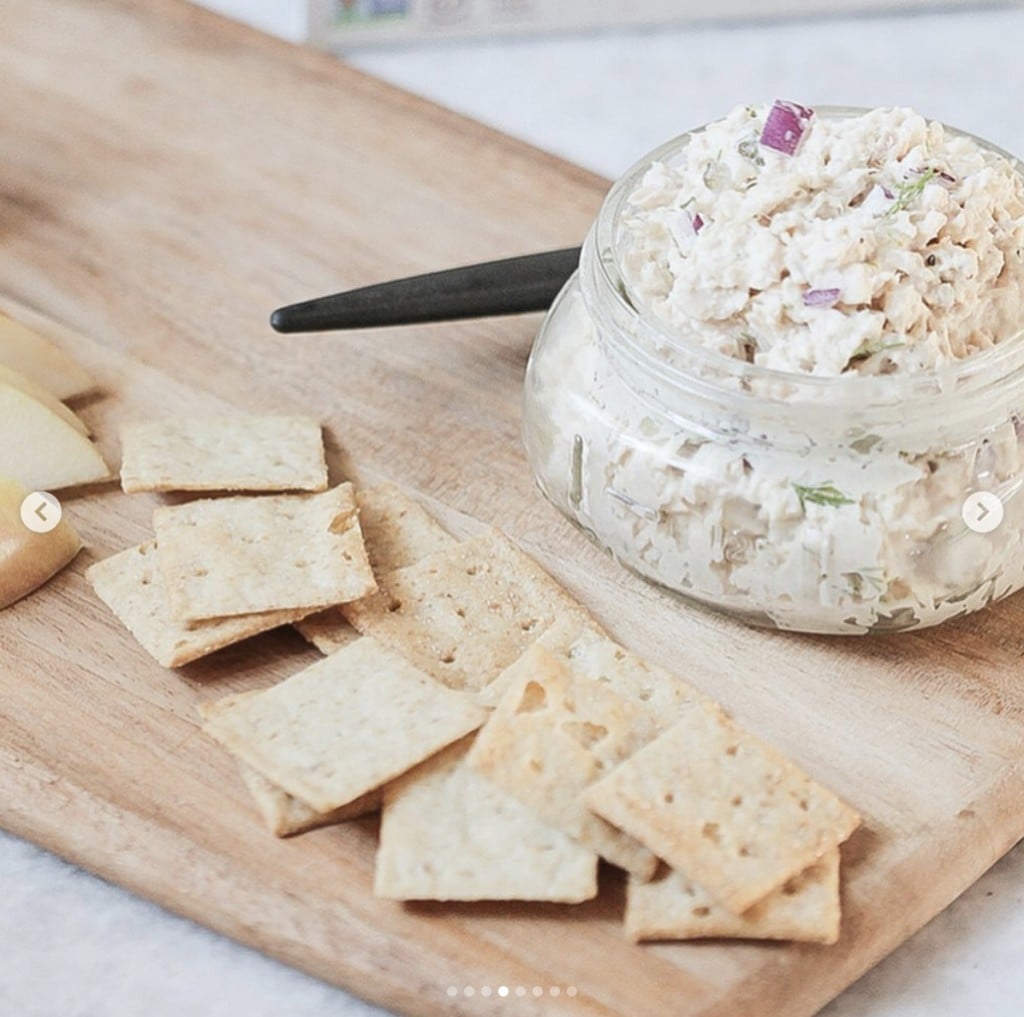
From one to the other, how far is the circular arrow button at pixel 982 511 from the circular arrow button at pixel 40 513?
42.1 inches

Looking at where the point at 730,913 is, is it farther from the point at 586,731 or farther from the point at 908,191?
the point at 908,191

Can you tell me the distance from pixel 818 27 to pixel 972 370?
1.89 m

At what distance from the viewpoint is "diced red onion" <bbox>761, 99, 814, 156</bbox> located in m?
1.83

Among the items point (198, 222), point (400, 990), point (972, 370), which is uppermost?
point (972, 370)

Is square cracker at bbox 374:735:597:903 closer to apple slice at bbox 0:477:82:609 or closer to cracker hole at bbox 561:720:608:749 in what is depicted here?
cracker hole at bbox 561:720:608:749

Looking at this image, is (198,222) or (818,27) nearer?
(198,222)

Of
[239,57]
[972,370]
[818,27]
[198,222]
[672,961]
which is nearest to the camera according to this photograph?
[672,961]

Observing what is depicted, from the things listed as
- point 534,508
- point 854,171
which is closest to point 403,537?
point 534,508

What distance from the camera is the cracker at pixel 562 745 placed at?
162 centimetres

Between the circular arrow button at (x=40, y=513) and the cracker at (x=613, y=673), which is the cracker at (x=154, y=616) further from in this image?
the cracker at (x=613, y=673)

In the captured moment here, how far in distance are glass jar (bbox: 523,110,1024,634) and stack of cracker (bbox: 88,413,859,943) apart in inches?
5.9

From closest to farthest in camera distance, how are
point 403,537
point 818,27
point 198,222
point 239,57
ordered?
point 403,537 → point 198,222 → point 239,57 → point 818,27

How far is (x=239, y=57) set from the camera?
2941mm

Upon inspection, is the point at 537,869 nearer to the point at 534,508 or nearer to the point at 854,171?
the point at 534,508
